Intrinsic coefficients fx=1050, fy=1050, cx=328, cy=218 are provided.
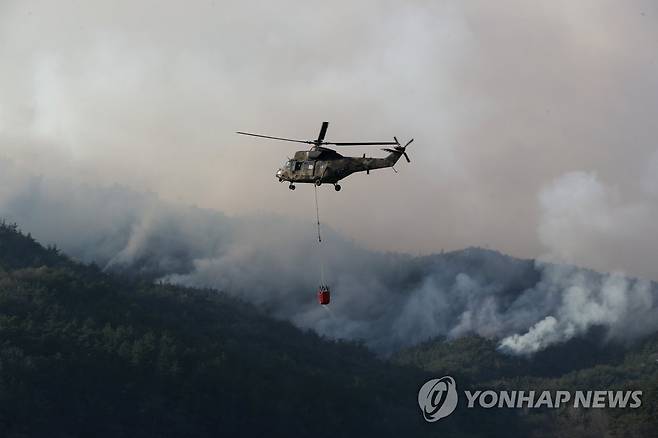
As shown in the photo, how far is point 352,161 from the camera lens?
107938 mm

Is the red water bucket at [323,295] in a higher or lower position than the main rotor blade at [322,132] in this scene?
lower

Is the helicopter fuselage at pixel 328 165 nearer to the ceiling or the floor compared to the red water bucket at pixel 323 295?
nearer to the ceiling

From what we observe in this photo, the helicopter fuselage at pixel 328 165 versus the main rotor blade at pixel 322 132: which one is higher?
the main rotor blade at pixel 322 132

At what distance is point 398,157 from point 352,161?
16.2ft

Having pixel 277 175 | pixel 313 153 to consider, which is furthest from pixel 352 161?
pixel 277 175

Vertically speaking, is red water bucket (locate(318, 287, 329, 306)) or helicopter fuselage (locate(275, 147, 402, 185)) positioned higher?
helicopter fuselage (locate(275, 147, 402, 185))

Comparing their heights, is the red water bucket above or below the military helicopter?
below

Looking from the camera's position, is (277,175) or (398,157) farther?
(277,175)

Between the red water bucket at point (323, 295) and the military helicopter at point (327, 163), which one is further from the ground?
the military helicopter at point (327, 163)

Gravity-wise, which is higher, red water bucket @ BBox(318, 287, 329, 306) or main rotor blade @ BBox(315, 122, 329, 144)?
main rotor blade @ BBox(315, 122, 329, 144)

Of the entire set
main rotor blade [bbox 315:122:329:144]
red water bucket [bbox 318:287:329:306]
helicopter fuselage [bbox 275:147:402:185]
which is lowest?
red water bucket [bbox 318:287:329:306]

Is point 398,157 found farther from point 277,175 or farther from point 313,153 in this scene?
point 277,175


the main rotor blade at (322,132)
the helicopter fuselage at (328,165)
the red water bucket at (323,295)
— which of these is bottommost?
the red water bucket at (323,295)

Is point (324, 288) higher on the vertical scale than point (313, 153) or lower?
lower
